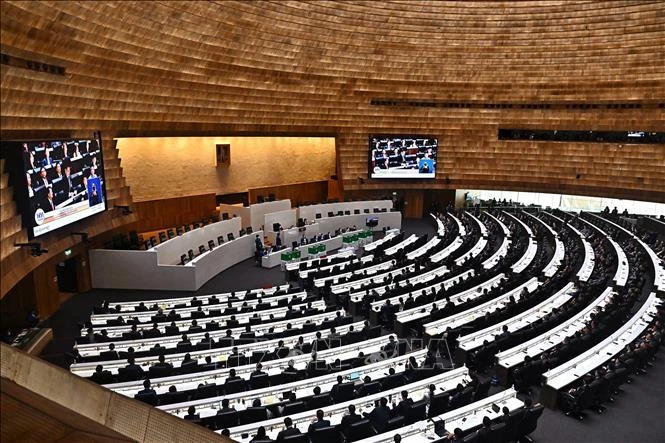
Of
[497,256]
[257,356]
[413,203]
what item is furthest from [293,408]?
[413,203]

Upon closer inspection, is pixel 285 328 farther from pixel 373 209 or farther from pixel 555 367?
pixel 373 209

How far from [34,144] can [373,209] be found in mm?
18564

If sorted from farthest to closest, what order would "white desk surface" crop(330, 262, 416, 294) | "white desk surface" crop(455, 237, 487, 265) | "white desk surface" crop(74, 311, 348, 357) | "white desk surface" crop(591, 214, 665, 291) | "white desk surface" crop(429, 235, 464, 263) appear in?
"white desk surface" crop(429, 235, 464, 263) < "white desk surface" crop(455, 237, 487, 265) < "white desk surface" crop(330, 262, 416, 294) < "white desk surface" crop(591, 214, 665, 291) < "white desk surface" crop(74, 311, 348, 357)

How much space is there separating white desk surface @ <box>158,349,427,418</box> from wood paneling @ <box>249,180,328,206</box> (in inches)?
714

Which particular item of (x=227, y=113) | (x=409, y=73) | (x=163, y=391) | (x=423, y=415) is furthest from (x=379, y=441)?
(x=409, y=73)

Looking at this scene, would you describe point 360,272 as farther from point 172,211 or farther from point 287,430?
point 172,211

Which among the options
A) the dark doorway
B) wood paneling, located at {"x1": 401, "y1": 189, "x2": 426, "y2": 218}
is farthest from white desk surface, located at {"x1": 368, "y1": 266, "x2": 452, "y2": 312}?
wood paneling, located at {"x1": 401, "y1": 189, "x2": 426, "y2": 218}

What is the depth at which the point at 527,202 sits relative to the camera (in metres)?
31.8

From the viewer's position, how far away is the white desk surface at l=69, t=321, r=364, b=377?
8.88 metres

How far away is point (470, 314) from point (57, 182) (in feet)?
38.5

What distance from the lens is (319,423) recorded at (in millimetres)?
6867

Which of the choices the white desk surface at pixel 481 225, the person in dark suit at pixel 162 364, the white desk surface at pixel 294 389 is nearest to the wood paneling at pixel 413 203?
the white desk surface at pixel 481 225

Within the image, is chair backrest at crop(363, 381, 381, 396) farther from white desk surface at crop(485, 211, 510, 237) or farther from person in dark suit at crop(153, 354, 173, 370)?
white desk surface at crop(485, 211, 510, 237)

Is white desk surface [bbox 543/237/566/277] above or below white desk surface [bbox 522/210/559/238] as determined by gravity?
below
